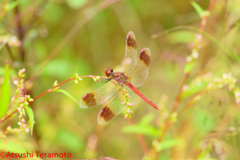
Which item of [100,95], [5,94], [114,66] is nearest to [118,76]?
[100,95]

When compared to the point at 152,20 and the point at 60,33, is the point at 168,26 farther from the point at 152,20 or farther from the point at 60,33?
the point at 60,33

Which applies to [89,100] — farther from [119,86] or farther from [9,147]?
[9,147]

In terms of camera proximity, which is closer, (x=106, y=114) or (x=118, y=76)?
(x=106, y=114)

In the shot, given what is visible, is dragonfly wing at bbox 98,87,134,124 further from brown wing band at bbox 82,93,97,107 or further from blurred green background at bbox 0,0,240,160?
blurred green background at bbox 0,0,240,160

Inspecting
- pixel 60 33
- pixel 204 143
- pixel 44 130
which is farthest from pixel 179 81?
pixel 60 33

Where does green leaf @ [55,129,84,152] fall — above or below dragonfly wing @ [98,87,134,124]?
above

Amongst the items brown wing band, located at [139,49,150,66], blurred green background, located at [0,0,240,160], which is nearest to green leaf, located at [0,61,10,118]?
blurred green background, located at [0,0,240,160]

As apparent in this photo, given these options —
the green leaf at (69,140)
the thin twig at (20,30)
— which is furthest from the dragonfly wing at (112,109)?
the green leaf at (69,140)
